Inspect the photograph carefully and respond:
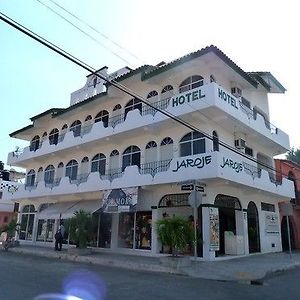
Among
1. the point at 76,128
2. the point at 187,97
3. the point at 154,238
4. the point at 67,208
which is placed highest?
the point at 76,128

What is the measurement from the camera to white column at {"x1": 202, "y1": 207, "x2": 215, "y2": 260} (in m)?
16.7

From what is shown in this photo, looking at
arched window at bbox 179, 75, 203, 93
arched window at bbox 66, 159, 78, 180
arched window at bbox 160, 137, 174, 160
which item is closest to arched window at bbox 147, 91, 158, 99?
arched window at bbox 179, 75, 203, 93

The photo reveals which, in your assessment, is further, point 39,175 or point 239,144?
point 39,175

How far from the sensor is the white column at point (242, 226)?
19.7 metres

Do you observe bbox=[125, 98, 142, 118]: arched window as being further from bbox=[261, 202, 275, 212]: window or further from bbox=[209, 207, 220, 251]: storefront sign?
bbox=[261, 202, 275, 212]: window

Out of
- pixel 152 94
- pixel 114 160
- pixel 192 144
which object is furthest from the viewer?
pixel 114 160

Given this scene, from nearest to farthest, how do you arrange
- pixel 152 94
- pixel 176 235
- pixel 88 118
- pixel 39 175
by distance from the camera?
pixel 176 235 < pixel 152 94 < pixel 88 118 < pixel 39 175

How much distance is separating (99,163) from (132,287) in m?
15.1

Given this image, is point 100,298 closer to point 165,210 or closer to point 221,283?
point 221,283

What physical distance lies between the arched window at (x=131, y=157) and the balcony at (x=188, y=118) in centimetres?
150

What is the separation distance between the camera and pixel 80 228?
19.3 metres

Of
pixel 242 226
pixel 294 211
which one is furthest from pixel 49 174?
pixel 294 211

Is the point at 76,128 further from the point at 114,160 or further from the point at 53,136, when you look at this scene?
the point at 114,160

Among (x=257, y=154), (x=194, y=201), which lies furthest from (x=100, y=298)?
(x=257, y=154)
